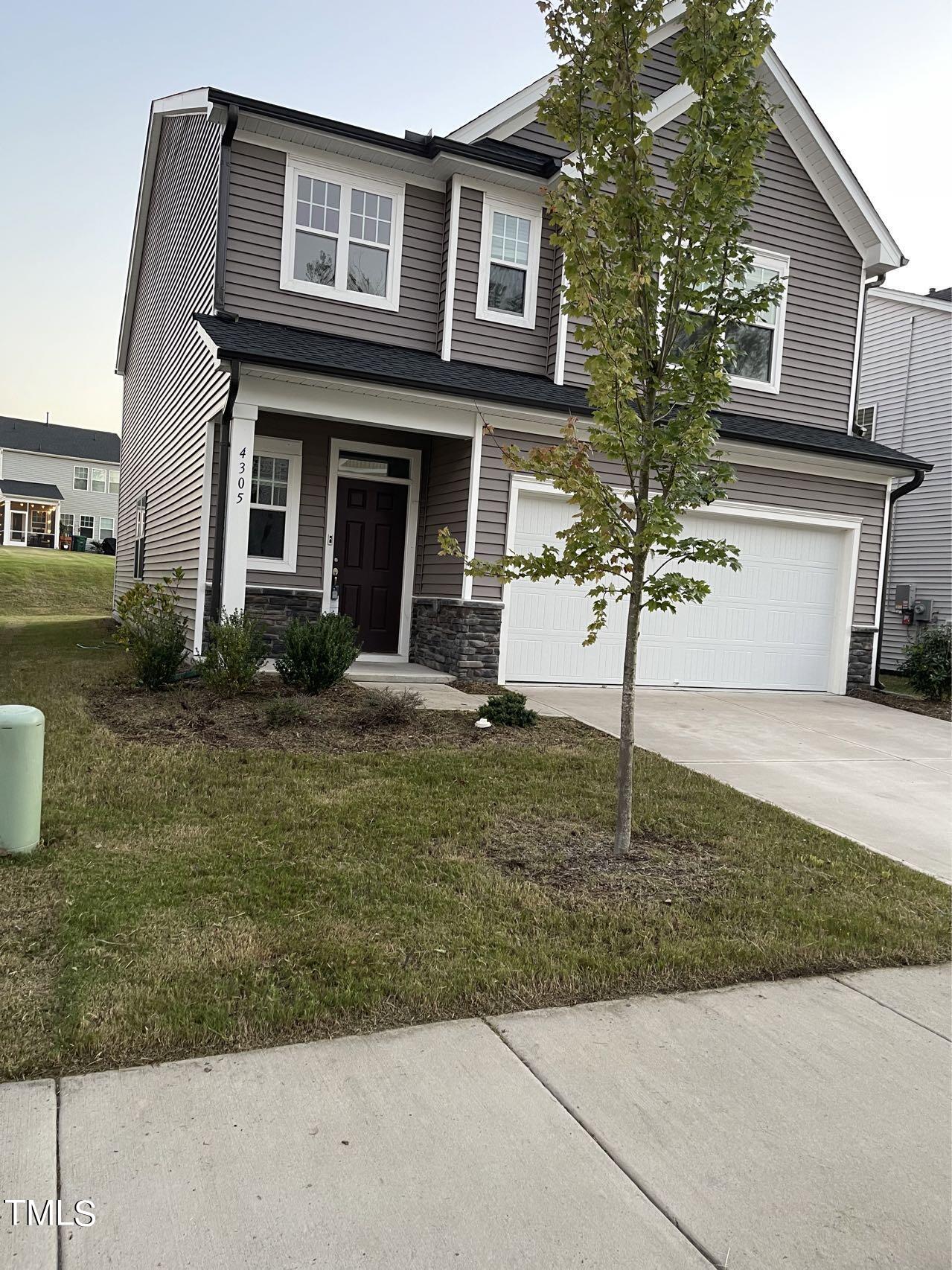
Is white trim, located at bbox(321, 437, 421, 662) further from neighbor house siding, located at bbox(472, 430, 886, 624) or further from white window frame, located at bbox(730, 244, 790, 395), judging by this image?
white window frame, located at bbox(730, 244, 790, 395)

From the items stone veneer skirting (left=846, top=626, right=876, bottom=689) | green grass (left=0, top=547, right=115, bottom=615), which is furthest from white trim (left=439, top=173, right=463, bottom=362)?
green grass (left=0, top=547, right=115, bottom=615)

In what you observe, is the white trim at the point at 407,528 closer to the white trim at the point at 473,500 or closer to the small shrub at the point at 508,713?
the white trim at the point at 473,500

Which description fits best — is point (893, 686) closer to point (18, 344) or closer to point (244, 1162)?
point (244, 1162)

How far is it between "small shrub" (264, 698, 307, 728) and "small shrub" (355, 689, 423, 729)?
51cm

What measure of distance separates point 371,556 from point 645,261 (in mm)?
7739

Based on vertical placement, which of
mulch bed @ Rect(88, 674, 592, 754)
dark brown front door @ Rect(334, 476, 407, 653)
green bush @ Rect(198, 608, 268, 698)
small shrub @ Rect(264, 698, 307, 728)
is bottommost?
mulch bed @ Rect(88, 674, 592, 754)

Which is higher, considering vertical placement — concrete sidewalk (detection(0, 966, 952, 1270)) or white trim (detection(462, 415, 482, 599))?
white trim (detection(462, 415, 482, 599))

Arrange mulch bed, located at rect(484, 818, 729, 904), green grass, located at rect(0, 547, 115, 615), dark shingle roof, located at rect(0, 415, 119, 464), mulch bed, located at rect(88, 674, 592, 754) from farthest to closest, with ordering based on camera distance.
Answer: dark shingle roof, located at rect(0, 415, 119, 464), green grass, located at rect(0, 547, 115, 615), mulch bed, located at rect(88, 674, 592, 754), mulch bed, located at rect(484, 818, 729, 904)

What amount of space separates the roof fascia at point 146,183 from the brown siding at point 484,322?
10.7 ft

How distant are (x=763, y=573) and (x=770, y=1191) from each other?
10683mm

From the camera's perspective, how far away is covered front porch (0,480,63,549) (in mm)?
40938

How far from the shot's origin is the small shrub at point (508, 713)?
8.08 metres

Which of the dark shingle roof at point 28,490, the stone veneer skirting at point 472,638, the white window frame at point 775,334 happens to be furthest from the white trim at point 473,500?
the dark shingle roof at point 28,490

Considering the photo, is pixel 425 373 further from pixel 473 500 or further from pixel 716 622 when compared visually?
pixel 716 622
